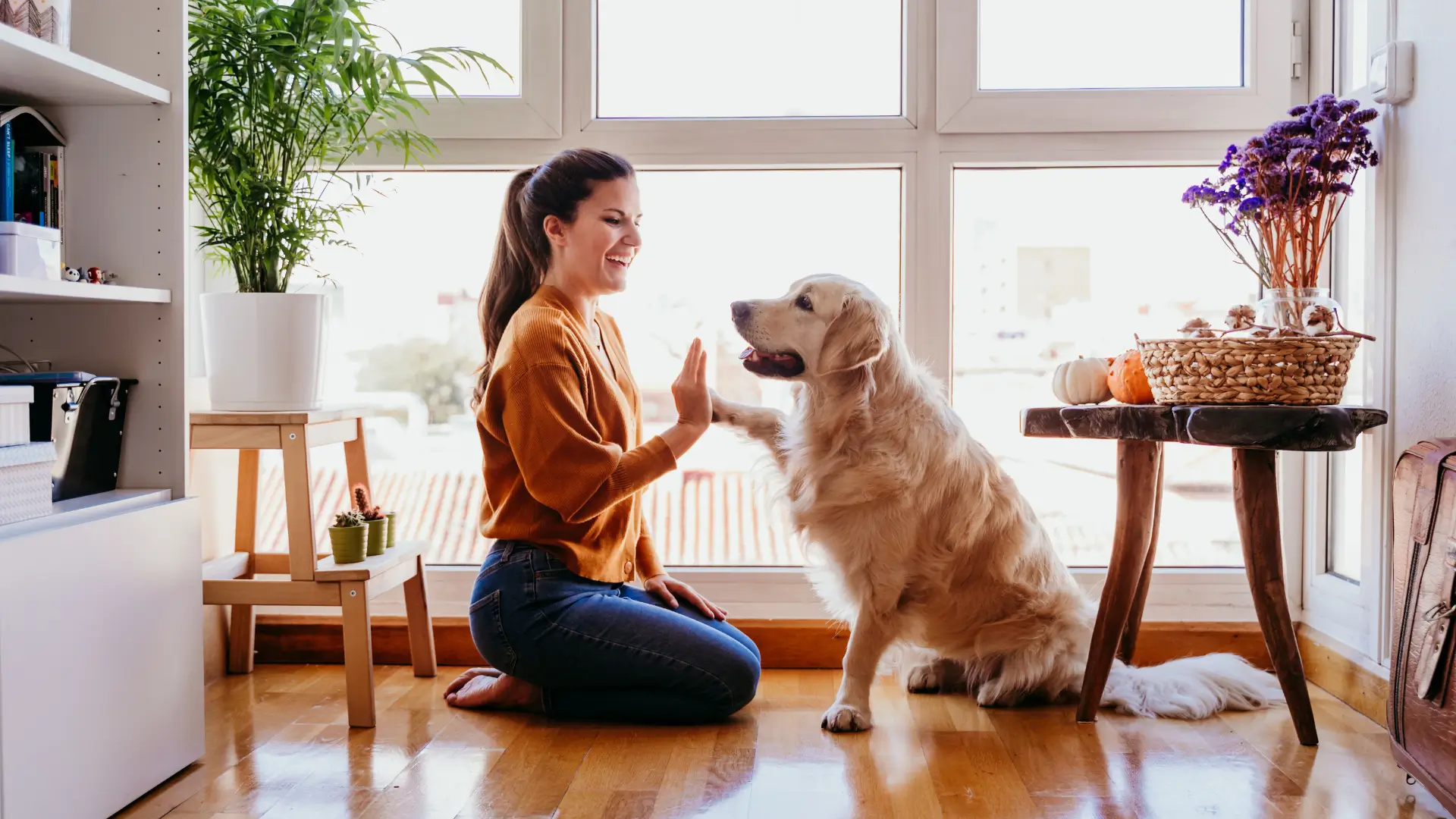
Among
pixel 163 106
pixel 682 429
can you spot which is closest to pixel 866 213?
pixel 682 429

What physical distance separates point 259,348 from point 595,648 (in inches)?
37.9

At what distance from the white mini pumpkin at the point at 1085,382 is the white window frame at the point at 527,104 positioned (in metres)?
1.41

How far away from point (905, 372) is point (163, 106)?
1.50 metres

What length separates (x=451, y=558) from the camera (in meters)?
2.80

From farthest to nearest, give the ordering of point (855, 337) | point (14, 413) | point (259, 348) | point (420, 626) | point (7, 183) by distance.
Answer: point (420, 626), point (259, 348), point (855, 337), point (7, 183), point (14, 413)

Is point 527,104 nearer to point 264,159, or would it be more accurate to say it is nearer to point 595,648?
point 264,159

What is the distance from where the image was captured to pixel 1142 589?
93.9 inches

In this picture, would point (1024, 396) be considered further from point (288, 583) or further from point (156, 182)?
point (156, 182)

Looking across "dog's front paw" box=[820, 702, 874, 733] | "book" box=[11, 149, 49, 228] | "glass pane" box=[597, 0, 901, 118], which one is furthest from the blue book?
"dog's front paw" box=[820, 702, 874, 733]

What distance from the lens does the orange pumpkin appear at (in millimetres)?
2156

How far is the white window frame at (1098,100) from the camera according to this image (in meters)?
2.58

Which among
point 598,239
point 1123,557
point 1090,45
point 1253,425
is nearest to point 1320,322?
point 1253,425

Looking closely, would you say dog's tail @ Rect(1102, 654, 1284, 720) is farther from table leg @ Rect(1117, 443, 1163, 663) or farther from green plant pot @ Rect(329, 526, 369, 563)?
green plant pot @ Rect(329, 526, 369, 563)

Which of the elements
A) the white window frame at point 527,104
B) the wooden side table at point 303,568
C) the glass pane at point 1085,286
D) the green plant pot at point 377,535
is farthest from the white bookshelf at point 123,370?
the glass pane at point 1085,286
